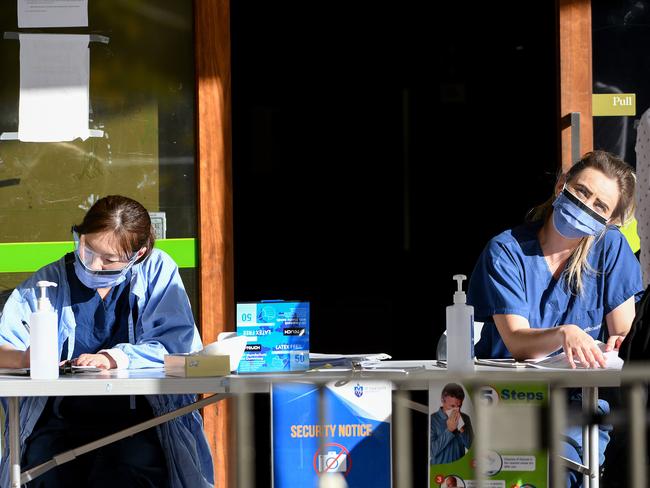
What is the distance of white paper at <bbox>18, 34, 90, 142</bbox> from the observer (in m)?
4.66

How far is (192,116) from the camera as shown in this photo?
15.5ft

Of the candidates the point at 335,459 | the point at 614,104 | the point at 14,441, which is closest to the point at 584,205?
the point at 335,459

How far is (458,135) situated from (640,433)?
16.6 ft

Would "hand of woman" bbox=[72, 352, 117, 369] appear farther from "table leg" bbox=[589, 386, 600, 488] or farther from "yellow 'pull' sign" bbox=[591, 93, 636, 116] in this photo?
"yellow 'pull' sign" bbox=[591, 93, 636, 116]

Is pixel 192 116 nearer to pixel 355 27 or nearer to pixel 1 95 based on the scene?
pixel 1 95

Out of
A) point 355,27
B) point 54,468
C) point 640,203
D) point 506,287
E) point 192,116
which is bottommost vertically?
point 54,468

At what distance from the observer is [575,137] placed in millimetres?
4641

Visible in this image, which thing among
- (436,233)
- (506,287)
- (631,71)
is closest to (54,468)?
(506,287)

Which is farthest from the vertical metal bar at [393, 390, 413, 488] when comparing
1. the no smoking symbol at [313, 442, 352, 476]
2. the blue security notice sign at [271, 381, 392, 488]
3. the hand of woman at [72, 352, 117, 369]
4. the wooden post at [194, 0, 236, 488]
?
the wooden post at [194, 0, 236, 488]

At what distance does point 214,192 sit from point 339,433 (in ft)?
6.31

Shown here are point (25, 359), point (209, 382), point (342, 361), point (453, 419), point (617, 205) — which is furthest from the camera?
point (617, 205)

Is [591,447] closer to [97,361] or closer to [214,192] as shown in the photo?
[97,361]

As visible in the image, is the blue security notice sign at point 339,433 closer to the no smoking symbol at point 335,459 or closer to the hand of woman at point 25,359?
the no smoking symbol at point 335,459

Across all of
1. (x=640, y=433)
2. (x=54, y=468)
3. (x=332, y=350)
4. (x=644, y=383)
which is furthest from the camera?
(x=332, y=350)
